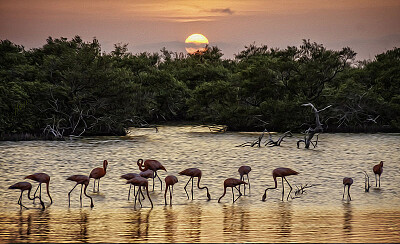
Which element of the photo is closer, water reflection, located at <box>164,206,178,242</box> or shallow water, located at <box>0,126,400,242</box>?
water reflection, located at <box>164,206,178,242</box>

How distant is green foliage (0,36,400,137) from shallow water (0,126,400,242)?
5.71m

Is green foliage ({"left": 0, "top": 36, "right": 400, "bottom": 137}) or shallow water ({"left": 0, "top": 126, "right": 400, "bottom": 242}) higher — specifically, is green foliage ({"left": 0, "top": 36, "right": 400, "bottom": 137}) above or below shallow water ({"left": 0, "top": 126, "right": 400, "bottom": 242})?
above

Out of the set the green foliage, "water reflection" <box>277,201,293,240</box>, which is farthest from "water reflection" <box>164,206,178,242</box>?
the green foliage

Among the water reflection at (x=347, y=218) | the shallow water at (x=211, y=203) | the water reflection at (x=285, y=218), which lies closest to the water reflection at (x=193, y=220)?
the shallow water at (x=211, y=203)

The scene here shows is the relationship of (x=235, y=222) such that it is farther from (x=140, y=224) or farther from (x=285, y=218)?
(x=140, y=224)

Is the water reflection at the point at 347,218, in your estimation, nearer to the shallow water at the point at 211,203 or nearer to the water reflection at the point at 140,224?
the shallow water at the point at 211,203

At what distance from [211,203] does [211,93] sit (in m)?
23.9

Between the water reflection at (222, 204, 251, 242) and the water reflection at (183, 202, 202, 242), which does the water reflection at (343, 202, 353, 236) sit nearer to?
the water reflection at (222, 204, 251, 242)

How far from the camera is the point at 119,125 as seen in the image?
90.8ft

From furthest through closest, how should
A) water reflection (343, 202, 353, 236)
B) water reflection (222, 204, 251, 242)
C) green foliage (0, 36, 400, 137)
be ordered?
green foliage (0, 36, 400, 137)
water reflection (343, 202, 353, 236)
water reflection (222, 204, 251, 242)

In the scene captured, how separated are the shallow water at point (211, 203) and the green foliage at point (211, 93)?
5709 mm

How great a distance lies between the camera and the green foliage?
27.6 metres

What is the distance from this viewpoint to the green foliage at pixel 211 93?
27641mm

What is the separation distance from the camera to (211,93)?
3478cm
